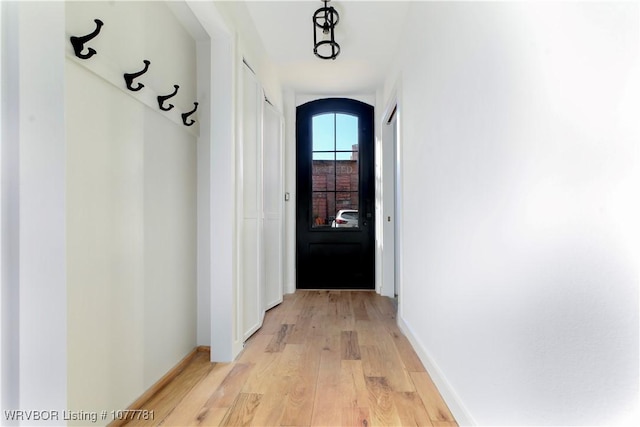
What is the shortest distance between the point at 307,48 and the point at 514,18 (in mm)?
2215

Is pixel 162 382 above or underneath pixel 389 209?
underneath

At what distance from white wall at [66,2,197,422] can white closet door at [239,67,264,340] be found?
0.36 metres

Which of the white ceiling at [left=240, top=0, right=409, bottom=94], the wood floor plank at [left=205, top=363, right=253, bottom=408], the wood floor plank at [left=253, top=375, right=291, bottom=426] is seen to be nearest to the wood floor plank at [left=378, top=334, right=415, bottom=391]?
the wood floor plank at [left=253, top=375, right=291, bottom=426]

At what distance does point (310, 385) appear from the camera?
1655 millimetres

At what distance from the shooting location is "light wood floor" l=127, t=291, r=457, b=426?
1.38 meters

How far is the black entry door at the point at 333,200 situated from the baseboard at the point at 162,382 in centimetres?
200

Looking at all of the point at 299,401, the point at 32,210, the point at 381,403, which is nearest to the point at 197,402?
the point at 299,401

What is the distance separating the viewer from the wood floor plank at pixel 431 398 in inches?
54.0

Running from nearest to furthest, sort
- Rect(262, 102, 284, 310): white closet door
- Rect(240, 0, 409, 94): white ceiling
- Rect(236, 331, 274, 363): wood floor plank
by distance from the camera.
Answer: Rect(236, 331, 274, 363): wood floor plank, Rect(240, 0, 409, 94): white ceiling, Rect(262, 102, 284, 310): white closet door

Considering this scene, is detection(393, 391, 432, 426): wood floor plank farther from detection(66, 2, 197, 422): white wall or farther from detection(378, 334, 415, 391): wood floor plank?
detection(66, 2, 197, 422): white wall

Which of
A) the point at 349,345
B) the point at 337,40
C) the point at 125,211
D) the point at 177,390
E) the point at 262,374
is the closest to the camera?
the point at 125,211

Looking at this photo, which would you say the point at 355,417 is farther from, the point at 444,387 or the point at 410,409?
the point at 444,387

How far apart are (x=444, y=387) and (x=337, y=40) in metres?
2.59

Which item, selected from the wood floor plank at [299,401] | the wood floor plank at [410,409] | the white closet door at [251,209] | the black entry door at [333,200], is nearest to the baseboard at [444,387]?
the wood floor plank at [410,409]
